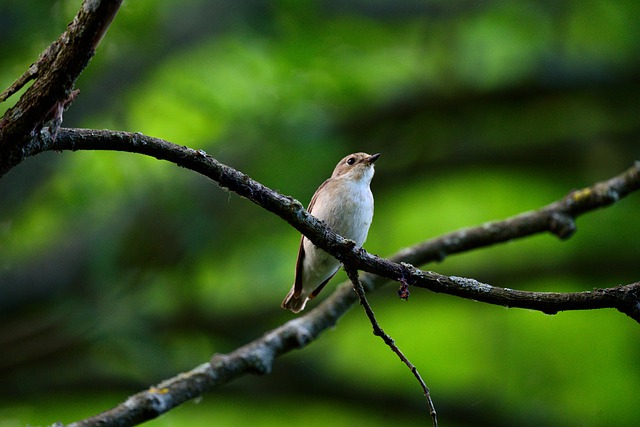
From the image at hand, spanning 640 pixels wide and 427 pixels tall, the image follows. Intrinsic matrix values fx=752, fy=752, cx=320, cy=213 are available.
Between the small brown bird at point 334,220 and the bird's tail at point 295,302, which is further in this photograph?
the bird's tail at point 295,302

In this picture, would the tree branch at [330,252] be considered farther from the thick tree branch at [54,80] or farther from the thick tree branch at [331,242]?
the thick tree branch at [54,80]

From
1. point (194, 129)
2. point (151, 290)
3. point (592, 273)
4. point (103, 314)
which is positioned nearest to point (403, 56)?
point (194, 129)

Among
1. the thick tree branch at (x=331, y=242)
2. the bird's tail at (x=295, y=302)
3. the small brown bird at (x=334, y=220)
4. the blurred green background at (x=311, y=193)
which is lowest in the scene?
the thick tree branch at (x=331, y=242)

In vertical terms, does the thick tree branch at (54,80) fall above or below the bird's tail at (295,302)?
below

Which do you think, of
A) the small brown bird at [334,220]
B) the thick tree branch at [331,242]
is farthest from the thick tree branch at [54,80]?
the small brown bird at [334,220]

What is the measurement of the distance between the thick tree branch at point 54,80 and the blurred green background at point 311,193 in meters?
4.87

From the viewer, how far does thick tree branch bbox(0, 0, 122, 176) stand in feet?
8.08

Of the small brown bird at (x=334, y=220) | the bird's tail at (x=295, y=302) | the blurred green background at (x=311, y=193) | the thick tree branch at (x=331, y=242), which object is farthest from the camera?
the blurred green background at (x=311, y=193)

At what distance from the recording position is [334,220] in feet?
17.1

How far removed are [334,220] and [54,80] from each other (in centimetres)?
292

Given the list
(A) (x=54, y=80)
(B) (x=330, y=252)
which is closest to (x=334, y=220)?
(B) (x=330, y=252)

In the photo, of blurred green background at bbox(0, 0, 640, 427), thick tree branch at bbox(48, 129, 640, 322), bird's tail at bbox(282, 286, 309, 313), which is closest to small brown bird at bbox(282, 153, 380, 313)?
bird's tail at bbox(282, 286, 309, 313)

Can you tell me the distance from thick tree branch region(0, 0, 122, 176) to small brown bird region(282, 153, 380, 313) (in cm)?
264

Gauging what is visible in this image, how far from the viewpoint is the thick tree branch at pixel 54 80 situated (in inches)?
97.0
